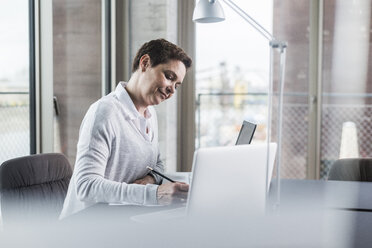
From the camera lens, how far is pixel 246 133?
180 cm

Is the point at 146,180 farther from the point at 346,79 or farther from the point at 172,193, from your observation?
the point at 346,79

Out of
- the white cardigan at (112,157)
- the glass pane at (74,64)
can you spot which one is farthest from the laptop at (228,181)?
the glass pane at (74,64)

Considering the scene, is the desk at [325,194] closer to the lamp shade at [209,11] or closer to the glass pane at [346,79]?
the lamp shade at [209,11]

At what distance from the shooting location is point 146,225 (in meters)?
1.35

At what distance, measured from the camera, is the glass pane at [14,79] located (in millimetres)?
2766

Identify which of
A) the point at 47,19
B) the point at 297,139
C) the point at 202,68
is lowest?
the point at 297,139

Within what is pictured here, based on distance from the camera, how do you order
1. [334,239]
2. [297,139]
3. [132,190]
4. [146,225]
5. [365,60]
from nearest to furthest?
[334,239] → [146,225] → [132,190] → [365,60] → [297,139]

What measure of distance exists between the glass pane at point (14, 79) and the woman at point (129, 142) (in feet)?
3.58

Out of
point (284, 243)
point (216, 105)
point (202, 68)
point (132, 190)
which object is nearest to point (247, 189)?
point (284, 243)

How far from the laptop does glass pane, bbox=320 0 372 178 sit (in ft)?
9.12

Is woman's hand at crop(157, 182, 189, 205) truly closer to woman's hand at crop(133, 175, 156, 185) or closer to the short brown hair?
woman's hand at crop(133, 175, 156, 185)

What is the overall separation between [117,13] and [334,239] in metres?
3.18

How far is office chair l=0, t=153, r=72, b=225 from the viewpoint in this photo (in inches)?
67.7

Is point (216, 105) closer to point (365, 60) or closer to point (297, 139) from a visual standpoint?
point (297, 139)
